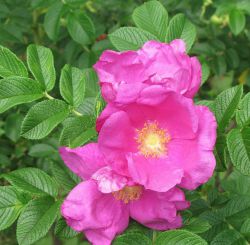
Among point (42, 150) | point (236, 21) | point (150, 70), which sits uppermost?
point (150, 70)

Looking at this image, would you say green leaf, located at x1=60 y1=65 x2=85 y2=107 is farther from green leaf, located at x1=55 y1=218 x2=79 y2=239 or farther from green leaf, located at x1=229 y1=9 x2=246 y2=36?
green leaf, located at x1=229 y1=9 x2=246 y2=36

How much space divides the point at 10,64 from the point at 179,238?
560mm

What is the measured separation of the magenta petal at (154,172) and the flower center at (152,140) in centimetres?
2

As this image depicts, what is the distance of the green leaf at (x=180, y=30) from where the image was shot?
4.66 feet

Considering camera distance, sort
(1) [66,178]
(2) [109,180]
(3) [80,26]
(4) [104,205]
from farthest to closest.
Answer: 1. (3) [80,26]
2. (1) [66,178]
3. (4) [104,205]
4. (2) [109,180]

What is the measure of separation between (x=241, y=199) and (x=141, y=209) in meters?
0.42

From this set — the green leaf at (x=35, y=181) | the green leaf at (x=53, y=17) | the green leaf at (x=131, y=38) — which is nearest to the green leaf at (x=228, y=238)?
the green leaf at (x=35, y=181)

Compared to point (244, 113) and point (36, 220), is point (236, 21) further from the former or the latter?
point (36, 220)

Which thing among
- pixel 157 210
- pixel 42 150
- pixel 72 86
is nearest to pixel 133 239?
pixel 157 210

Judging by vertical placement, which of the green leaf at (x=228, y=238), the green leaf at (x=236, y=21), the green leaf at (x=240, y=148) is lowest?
the green leaf at (x=228, y=238)

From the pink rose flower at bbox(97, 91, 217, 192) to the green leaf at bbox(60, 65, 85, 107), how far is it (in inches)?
6.8

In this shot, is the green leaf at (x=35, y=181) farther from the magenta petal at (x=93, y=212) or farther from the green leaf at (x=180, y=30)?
the green leaf at (x=180, y=30)

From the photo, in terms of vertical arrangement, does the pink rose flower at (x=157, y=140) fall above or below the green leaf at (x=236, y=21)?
above

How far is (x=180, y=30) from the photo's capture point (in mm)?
1440
